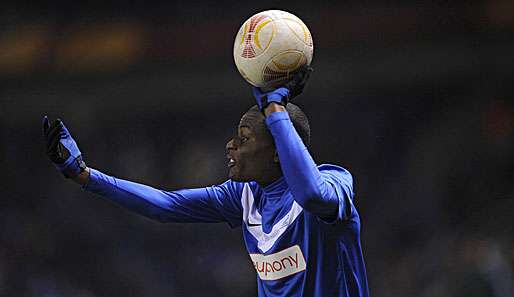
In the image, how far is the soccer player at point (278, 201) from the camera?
9.71ft

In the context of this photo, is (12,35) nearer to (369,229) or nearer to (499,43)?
(369,229)

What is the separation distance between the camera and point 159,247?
242 inches

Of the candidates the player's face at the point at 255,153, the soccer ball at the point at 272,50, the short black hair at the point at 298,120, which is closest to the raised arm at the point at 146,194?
the player's face at the point at 255,153

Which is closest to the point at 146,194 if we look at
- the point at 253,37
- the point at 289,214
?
the point at 289,214

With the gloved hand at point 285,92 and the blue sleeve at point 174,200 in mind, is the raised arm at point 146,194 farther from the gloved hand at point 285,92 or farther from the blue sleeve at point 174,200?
the gloved hand at point 285,92

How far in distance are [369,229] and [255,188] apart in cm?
256

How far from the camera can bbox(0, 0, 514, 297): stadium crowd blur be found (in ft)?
19.5

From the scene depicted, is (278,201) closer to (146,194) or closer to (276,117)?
(276,117)

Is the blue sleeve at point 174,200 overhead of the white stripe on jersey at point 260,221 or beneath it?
overhead

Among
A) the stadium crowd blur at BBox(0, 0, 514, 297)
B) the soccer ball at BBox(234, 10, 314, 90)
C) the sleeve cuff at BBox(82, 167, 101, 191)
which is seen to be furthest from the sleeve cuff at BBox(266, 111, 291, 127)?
the stadium crowd blur at BBox(0, 0, 514, 297)

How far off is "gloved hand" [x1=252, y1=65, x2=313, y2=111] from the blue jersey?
8 centimetres

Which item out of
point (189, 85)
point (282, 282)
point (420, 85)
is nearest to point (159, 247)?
point (189, 85)

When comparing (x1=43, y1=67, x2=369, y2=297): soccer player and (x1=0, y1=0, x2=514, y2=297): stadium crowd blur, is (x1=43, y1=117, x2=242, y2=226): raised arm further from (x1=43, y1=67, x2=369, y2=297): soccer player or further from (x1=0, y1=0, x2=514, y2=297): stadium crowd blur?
(x1=0, y1=0, x2=514, y2=297): stadium crowd blur

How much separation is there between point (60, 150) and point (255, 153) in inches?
30.4
